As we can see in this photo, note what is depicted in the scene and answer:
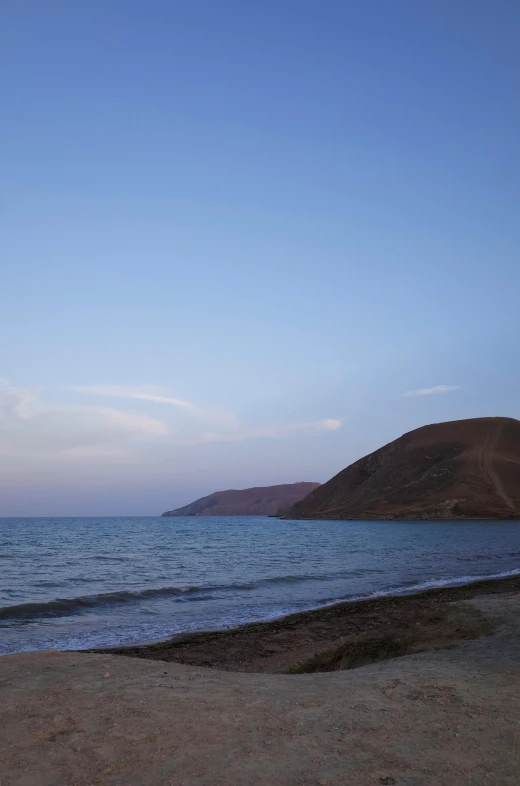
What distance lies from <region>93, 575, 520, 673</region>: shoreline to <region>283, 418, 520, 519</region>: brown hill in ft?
325

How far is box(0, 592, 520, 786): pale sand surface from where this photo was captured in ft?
15.7

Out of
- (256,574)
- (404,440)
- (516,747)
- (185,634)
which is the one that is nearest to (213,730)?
(516,747)

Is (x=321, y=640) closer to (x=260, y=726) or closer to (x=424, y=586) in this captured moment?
(x=260, y=726)

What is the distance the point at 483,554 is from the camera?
39.1 meters

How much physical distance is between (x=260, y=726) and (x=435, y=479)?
12683cm

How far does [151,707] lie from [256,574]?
2333cm

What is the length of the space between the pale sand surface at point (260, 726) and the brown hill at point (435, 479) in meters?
108

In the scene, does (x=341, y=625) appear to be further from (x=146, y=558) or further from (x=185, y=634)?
(x=146, y=558)

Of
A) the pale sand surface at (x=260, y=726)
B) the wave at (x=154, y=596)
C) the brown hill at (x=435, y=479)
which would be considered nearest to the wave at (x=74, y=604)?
the wave at (x=154, y=596)

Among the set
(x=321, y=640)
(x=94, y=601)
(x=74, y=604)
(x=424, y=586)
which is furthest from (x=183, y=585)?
(x=321, y=640)

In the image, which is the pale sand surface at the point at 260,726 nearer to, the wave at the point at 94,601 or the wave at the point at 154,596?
the wave at the point at 94,601

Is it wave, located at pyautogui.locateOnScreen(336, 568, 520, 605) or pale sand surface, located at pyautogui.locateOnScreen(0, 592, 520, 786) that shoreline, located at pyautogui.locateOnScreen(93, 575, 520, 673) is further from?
wave, located at pyautogui.locateOnScreen(336, 568, 520, 605)

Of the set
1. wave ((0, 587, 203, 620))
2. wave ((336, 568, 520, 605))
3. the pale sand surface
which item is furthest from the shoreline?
wave ((0, 587, 203, 620))

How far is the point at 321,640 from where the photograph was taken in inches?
539
